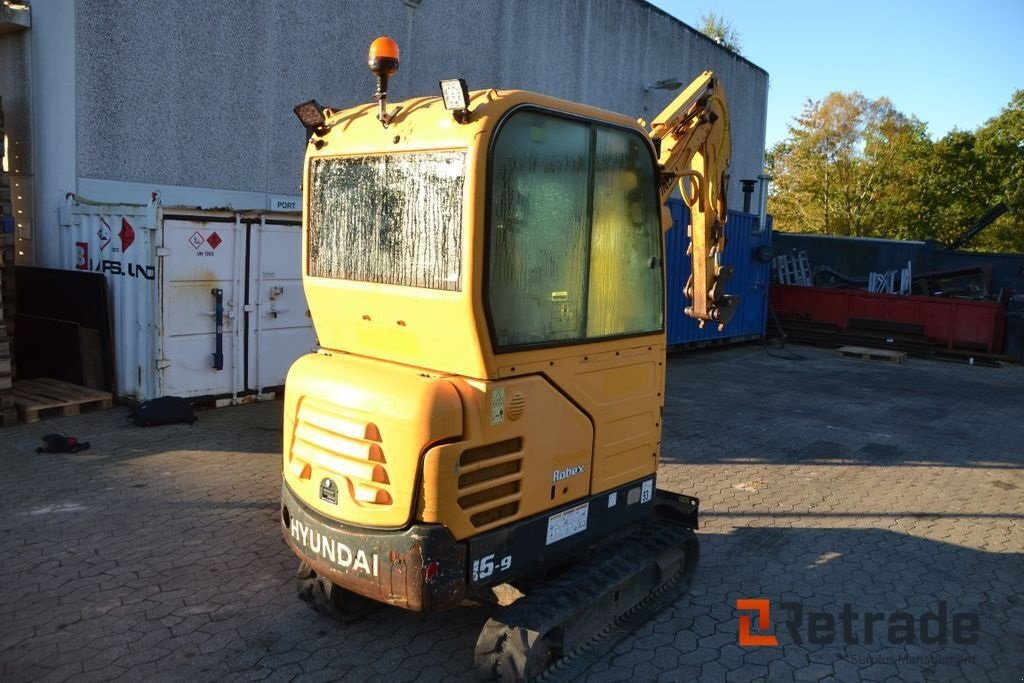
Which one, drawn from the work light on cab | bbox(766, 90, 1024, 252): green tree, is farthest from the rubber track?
bbox(766, 90, 1024, 252): green tree

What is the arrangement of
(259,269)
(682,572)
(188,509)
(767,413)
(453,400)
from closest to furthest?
(453,400) → (682,572) → (188,509) → (259,269) → (767,413)

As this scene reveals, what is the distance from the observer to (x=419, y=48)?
46.0ft

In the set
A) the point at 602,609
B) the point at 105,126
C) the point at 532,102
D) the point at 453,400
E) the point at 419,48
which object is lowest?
the point at 602,609

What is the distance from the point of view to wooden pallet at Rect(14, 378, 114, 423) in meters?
8.44

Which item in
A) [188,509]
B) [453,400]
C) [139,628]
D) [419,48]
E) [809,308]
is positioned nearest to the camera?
[453,400]

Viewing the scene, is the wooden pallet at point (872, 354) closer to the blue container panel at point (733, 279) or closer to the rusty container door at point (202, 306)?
the blue container panel at point (733, 279)

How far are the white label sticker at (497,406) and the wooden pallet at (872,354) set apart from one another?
50.3ft

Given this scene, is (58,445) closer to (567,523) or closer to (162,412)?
(162,412)

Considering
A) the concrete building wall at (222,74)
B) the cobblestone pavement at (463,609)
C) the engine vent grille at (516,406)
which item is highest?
the concrete building wall at (222,74)

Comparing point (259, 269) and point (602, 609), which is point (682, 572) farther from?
point (259, 269)

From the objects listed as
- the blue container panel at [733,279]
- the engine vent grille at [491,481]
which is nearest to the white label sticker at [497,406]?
the engine vent grille at [491,481]

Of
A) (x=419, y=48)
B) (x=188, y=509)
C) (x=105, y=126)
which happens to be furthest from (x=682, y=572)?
(x=419, y=48)

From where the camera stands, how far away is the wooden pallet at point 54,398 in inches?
332

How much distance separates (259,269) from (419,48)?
6.49 meters
